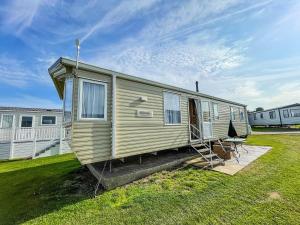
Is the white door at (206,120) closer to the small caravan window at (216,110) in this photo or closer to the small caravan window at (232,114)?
the small caravan window at (216,110)

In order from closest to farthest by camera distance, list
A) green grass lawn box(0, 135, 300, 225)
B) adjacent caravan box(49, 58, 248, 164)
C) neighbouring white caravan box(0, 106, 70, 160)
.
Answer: green grass lawn box(0, 135, 300, 225), adjacent caravan box(49, 58, 248, 164), neighbouring white caravan box(0, 106, 70, 160)

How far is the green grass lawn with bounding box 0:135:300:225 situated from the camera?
3549 millimetres

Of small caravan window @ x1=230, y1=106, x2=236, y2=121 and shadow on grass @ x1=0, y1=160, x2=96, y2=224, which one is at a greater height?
small caravan window @ x1=230, y1=106, x2=236, y2=121

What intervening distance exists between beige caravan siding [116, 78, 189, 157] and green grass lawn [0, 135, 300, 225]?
1.29 meters

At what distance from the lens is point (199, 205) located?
396 centimetres

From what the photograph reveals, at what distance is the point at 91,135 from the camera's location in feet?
16.5

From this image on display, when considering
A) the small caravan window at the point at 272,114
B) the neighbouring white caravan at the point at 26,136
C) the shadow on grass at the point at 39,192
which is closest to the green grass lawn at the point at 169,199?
the shadow on grass at the point at 39,192

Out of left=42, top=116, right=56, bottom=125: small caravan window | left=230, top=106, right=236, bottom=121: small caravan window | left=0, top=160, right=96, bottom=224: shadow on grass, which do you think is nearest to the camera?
left=0, top=160, right=96, bottom=224: shadow on grass

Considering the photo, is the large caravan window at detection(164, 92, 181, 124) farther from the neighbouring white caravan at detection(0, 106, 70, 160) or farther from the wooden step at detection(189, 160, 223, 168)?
the neighbouring white caravan at detection(0, 106, 70, 160)

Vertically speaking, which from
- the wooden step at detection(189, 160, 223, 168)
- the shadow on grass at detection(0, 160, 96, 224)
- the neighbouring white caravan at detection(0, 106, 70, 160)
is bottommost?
the shadow on grass at detection(0, 160, 96, 224)

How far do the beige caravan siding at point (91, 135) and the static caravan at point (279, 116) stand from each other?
3125cm

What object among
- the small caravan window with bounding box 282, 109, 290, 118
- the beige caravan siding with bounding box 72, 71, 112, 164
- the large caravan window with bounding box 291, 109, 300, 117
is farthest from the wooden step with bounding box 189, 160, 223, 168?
the small caravan window with bounding box 282, 109, 290, 118

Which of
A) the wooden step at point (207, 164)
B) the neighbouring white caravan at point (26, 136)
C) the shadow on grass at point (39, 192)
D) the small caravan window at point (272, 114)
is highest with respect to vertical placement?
the small caravan window at point (272, 114)

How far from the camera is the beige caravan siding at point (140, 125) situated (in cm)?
581
